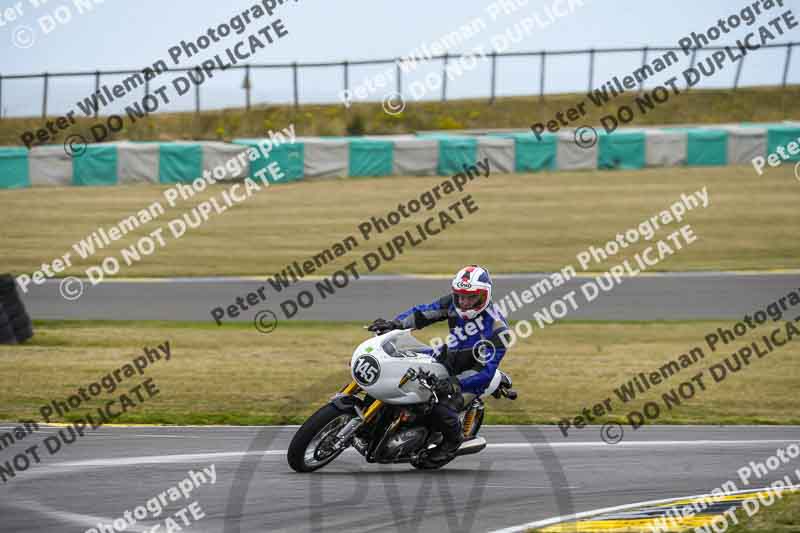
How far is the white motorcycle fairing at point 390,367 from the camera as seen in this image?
9.02 metres

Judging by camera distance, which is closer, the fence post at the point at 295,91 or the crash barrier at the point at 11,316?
the crash barrier at the point at 11,316

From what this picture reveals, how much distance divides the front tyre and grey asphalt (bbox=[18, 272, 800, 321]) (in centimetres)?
1114

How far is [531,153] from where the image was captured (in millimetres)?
36531

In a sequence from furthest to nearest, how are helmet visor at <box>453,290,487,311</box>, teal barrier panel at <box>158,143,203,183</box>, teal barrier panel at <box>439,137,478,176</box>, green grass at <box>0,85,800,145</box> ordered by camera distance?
green grass at <box>0,85,800,145</box> → teal barrier panel at <box>439,137,478,176</box> → teal barrier panel at <box>158,143,203,183</box> → helmet visor at <box>453,290,487,311</box>

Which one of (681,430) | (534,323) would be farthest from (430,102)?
(681,430)

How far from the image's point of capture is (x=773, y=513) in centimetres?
796

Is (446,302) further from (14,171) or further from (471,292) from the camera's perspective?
(14,171)

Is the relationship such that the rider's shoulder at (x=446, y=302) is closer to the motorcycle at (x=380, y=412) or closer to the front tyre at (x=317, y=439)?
the motorcycle at (x=380, y=412)

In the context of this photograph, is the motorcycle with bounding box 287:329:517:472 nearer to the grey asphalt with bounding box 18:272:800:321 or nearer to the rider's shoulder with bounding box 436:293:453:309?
the rider's shoulder with bounding box 436:293:453:309

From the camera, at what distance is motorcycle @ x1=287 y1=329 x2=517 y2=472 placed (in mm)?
9000

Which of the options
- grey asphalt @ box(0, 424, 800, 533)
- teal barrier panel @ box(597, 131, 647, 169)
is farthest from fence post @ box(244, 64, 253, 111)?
grey asphalt @ box(0, 424, 800, 533)

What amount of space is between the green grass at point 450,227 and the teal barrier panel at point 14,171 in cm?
37

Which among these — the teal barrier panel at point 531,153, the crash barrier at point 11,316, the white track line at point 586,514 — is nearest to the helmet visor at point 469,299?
the white track line at point 586,514

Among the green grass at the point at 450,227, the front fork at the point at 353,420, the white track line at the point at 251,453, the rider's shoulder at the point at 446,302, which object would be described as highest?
the rider's shoulder at the point at 446,302
